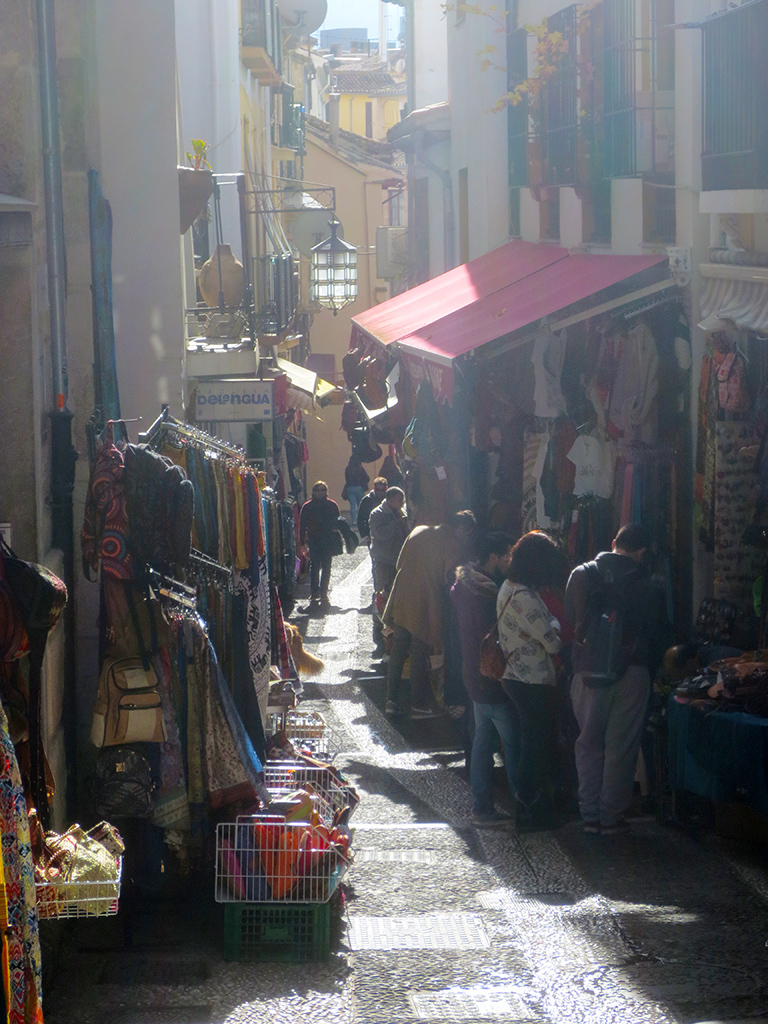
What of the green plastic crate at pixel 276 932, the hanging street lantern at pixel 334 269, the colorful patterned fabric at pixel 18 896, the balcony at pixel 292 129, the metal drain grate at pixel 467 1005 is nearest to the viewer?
the colorful patterned fabric at pixel 18 896

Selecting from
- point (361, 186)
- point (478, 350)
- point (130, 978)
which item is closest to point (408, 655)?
point (478, 350)

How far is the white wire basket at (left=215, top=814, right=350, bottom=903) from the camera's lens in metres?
6.17

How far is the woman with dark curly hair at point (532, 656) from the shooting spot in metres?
7.94

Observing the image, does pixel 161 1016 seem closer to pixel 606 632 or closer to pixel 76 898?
pixel 76 898

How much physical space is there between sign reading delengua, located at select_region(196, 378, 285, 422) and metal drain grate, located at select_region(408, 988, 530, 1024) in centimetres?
922

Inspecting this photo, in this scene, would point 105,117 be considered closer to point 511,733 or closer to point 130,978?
point 511,733

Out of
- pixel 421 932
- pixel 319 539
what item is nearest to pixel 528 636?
pixel 421 932

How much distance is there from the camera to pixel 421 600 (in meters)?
10.9

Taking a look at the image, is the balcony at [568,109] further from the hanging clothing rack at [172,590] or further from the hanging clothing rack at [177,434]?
the hanging clothing rack at [172,590]

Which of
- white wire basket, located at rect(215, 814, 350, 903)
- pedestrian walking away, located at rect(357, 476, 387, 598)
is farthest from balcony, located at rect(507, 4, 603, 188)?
white wire basket, located at rect(215, 814, 350, 903)

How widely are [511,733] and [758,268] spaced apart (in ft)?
10.4

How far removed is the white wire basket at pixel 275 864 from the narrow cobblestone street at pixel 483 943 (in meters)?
0.30

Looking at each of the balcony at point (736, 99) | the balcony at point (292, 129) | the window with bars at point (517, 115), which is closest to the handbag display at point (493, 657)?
the balcony at point (736, 99)

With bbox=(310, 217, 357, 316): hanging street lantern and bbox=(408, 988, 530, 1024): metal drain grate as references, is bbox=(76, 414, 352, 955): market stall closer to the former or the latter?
bbox=(408, 988, 530, 1024): metal drain grate
